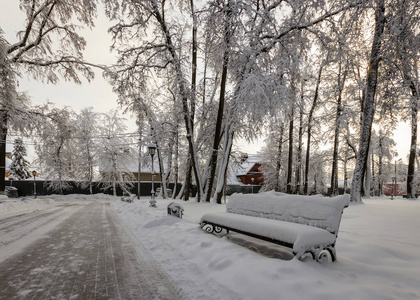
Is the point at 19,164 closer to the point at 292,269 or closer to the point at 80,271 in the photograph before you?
the point at 80,271

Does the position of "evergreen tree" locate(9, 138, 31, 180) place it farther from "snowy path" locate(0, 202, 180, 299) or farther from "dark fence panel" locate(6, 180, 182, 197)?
"snowy path" locate(0, 202, 180, 299)

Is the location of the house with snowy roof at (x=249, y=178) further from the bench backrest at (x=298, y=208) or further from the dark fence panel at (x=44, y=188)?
the bench backrest at (x=298, y=208)

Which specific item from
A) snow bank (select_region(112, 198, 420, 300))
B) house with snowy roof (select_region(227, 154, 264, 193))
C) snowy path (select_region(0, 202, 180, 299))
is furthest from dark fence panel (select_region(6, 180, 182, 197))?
snow bank (select_region(112, 198, 420, 300))

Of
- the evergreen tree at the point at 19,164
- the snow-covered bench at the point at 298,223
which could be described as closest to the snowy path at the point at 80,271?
the snow-covered bench at the point at 298,223

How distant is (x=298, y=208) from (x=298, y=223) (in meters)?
0.25

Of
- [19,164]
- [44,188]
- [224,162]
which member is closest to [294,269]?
[224,162]

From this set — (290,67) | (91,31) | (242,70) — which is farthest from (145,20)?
(290,67)

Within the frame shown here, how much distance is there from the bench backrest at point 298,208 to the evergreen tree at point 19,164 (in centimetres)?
4381

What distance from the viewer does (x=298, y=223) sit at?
14.3ft

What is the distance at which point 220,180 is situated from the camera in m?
13.1

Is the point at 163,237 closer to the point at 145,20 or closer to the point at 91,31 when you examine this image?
the point at 145,20

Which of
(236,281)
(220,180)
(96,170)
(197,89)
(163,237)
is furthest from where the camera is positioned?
(96,170)

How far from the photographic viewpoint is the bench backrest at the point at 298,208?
12.8 feet

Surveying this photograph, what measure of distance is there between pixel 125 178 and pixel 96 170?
3833 mm
